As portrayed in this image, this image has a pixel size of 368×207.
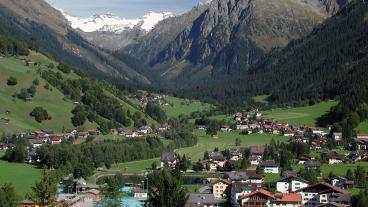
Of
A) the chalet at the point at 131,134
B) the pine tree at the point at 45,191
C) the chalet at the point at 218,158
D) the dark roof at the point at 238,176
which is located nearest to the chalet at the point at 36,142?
the chalet at the point at 131,134

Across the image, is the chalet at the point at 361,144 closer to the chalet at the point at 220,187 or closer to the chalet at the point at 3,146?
the chalet at the point at 220,187

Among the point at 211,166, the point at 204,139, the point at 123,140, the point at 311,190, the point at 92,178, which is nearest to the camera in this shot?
the point at 311,190

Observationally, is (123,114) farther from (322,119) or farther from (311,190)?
(311,190)

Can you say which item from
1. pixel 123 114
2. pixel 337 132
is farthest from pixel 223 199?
pixel 123 114

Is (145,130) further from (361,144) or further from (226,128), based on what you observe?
(361,144)

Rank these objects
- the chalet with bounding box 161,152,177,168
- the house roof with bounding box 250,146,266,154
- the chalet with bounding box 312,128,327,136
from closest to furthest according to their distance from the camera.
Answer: the chalet with bounding box 161,152,177,168, the house roof with bounding box 250,146,266,154, the chalet with bounding box 312,128,327,136

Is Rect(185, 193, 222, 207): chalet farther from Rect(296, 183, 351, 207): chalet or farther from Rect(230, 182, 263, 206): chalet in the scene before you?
Rect(296, 183, 351, 207): chalet

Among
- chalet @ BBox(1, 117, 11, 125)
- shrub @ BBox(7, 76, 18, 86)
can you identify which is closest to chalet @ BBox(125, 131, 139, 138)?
chalet @ BBox(1, 117, 11, 125)
